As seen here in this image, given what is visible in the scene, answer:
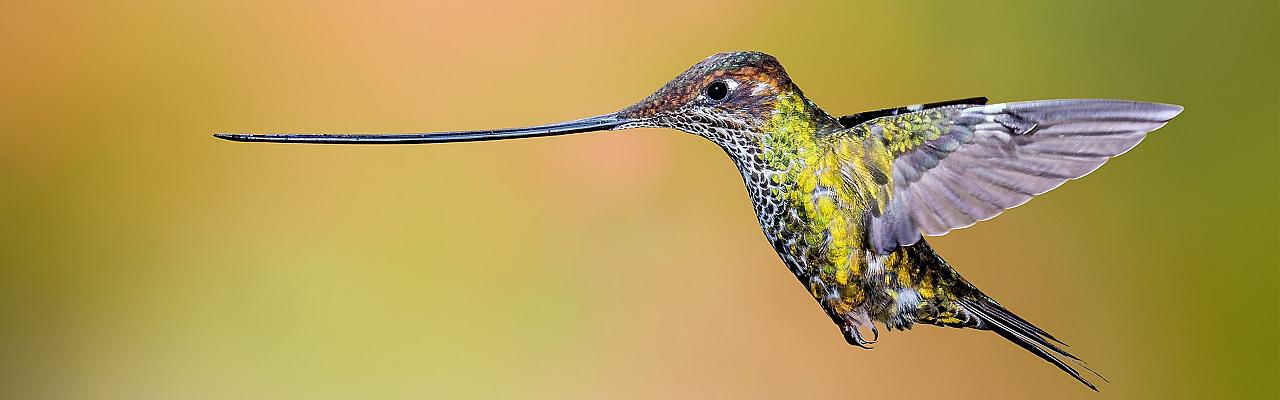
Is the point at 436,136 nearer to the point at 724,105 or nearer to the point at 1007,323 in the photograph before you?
the point at 724,105

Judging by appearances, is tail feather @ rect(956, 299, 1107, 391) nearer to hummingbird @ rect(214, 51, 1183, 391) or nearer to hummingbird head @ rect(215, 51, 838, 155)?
hummingbird @ rect(214, 51, 1183, 391)

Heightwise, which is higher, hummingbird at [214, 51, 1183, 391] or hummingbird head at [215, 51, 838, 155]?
hummingbird head at [215, 51, 838, 155]

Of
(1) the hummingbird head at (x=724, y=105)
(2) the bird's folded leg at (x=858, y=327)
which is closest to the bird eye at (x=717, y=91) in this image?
(1) the hummingbird head at (x=724, y=105)

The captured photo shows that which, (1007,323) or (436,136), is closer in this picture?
(436,136)

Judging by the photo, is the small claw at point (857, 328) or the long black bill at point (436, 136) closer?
the long black bill at point (436, 136)

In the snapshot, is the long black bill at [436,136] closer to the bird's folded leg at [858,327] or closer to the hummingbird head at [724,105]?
the hummingbird head at [724,105]

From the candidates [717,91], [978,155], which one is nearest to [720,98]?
[717,91]

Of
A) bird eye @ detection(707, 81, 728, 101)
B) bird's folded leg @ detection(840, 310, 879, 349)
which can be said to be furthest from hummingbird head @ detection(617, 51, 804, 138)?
bird's folded leg @ detection(840, 310, 879, 349)
